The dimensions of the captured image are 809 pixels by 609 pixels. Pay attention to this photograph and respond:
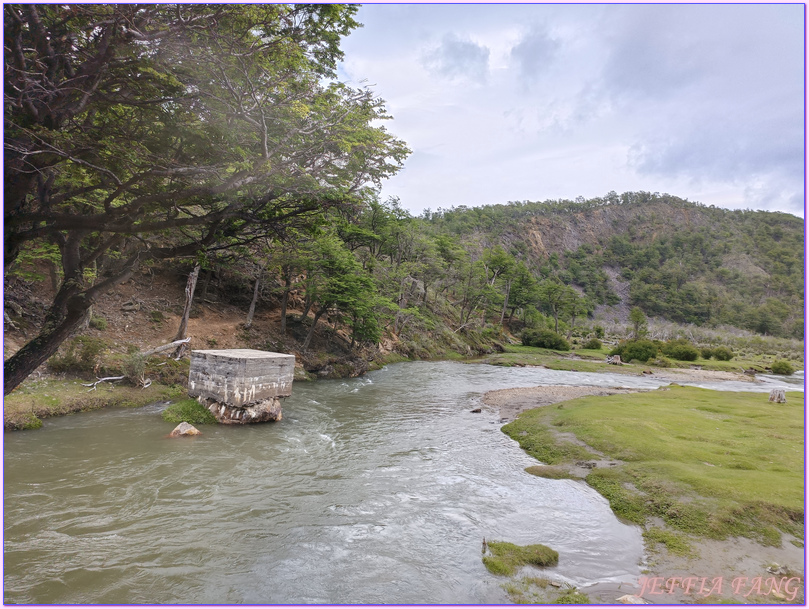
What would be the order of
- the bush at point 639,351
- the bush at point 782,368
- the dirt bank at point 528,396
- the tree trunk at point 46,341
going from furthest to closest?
the bush at point 639,351, the bush at point 782,368, the dirt bank at point 528,396, the tree trunk at point 46,341

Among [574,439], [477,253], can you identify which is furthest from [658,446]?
[477,253]

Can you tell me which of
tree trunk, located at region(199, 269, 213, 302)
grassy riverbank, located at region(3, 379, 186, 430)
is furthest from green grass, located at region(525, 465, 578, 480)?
tree trunk, located at region(199, 269, 213, 302)

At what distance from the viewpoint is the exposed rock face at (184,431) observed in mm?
13445

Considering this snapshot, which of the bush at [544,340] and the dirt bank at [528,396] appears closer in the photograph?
the dirt bank at [528,396]

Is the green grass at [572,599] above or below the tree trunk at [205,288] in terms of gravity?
below

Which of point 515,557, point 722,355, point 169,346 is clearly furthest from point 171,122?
point 722,355

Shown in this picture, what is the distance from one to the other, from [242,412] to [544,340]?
49.0 m

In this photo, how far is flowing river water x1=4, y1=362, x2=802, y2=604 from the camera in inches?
272

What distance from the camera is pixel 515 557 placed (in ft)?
24.8

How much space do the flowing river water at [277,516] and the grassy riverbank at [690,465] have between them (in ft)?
2.53

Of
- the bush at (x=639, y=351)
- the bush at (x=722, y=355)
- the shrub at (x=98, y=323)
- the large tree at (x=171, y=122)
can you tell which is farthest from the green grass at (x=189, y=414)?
the bush at (x=722, y=355)

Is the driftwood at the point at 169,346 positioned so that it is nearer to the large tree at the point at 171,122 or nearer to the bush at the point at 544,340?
the large tree at the point at 171,122

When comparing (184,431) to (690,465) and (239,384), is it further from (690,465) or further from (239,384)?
(690,465)

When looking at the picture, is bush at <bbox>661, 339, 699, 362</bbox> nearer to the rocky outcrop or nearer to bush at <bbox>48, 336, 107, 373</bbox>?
the rocky outcrop
